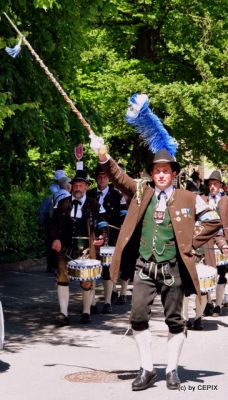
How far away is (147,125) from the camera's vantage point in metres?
8.26

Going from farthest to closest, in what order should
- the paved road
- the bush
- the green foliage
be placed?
the green foliage → the bush → the paved road

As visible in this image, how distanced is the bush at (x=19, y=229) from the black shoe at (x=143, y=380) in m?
10.4

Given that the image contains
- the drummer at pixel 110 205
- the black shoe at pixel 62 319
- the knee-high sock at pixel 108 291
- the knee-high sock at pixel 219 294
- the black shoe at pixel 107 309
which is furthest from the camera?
the drummer at pixel 110 205

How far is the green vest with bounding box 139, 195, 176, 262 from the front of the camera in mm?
7520

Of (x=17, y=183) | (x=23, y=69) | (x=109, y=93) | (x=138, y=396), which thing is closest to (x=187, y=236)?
(x=138, y=396)

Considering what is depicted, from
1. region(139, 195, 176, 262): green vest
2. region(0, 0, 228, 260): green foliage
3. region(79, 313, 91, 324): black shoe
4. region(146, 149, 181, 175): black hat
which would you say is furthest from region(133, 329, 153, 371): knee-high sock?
region(0, 0, 228, 260): green foliage

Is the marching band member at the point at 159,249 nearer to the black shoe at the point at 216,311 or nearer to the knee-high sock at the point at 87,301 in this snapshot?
the knee-high sock at the point at 87,301

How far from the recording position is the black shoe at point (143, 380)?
7.51 m

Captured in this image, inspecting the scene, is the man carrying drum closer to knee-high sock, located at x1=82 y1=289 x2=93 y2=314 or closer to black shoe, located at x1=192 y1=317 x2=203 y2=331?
black shoe, located at x1=192 y1=317 x2=203 y2=331

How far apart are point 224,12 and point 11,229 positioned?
10688 millimetres

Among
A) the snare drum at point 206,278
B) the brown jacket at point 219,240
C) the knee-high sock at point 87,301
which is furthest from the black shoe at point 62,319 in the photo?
the snare drum at point 206,278

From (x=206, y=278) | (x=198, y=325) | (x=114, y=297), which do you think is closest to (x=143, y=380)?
(x=206, y=278)

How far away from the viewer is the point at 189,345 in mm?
9719

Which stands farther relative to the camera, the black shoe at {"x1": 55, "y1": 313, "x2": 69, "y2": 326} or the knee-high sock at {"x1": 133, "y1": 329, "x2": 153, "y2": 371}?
the black shoe at {"x1": 55, "y1": 313, "x2": 69, "y2": 326}
